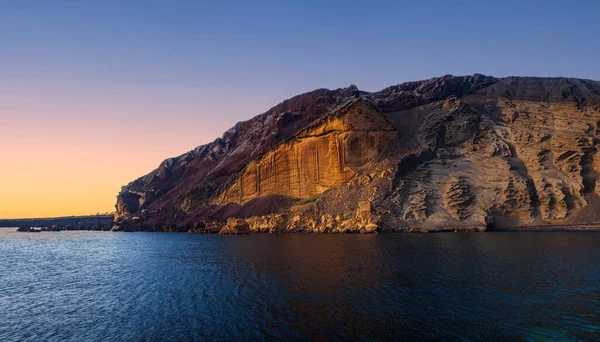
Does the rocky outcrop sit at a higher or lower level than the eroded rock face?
lower

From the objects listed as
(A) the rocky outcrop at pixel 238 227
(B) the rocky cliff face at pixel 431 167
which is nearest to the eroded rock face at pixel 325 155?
(B) the rocky cliff face at pixel 431 167

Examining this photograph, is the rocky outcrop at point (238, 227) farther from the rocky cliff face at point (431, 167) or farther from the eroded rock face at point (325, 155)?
the eroded rock face at point (325, 155)

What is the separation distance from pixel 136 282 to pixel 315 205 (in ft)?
149

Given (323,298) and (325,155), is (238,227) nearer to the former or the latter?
(325,155)

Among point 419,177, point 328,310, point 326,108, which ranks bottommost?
point 328,310

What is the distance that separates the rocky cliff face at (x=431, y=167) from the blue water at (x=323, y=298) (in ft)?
85.0

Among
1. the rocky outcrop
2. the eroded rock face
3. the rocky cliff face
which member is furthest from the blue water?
the eroded rock face

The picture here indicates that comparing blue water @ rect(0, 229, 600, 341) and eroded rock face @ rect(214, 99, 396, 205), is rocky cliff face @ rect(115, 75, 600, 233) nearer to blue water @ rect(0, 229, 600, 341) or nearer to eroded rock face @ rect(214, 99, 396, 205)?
eroded rock face @ rect(214, 99, 396, 205)

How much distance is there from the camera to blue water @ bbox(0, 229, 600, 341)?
14883mm

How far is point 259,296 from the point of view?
20.6 m

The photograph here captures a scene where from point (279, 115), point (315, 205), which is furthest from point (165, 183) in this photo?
point (315, 205)

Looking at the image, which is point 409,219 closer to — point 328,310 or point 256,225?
point 256,225

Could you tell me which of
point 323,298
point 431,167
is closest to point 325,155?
point 431,167

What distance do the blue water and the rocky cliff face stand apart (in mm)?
25917
